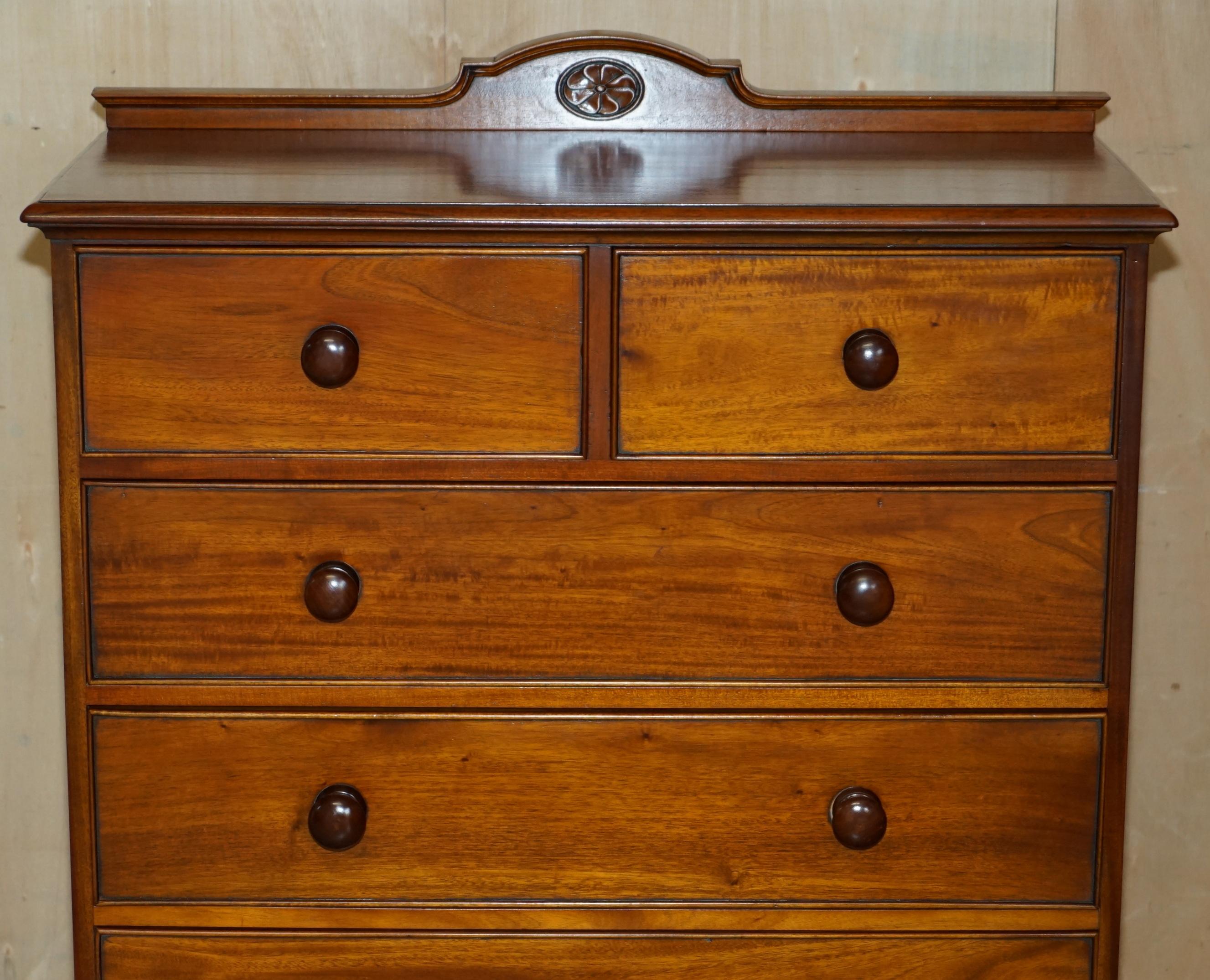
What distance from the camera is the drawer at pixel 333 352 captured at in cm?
108

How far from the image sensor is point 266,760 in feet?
3.80

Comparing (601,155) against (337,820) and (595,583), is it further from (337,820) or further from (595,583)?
(337,820)

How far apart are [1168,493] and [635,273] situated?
912mm

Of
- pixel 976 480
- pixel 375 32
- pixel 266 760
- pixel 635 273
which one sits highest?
pixel 375 32

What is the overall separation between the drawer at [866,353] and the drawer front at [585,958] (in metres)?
0.45

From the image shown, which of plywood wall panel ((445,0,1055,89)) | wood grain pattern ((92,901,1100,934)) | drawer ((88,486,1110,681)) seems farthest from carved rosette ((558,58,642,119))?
wood grain pattern ((92,901,1100,934))

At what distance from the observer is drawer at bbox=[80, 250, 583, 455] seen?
1.08 m

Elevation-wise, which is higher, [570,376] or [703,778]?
[570,376]

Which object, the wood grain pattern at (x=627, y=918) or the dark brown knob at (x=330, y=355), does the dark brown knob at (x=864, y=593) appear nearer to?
the wood grain pattern at (x=627, y=918)

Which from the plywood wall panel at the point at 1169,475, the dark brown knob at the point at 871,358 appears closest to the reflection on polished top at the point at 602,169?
the dark brown knob at the point at 871,358

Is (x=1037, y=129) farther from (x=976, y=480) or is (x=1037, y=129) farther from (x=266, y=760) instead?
(x=266, y=760)

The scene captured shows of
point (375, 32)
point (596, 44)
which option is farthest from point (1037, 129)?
point (375, 32)

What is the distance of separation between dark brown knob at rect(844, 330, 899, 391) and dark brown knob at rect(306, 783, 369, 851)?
576 mm

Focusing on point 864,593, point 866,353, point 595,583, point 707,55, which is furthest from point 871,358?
point 707,55
